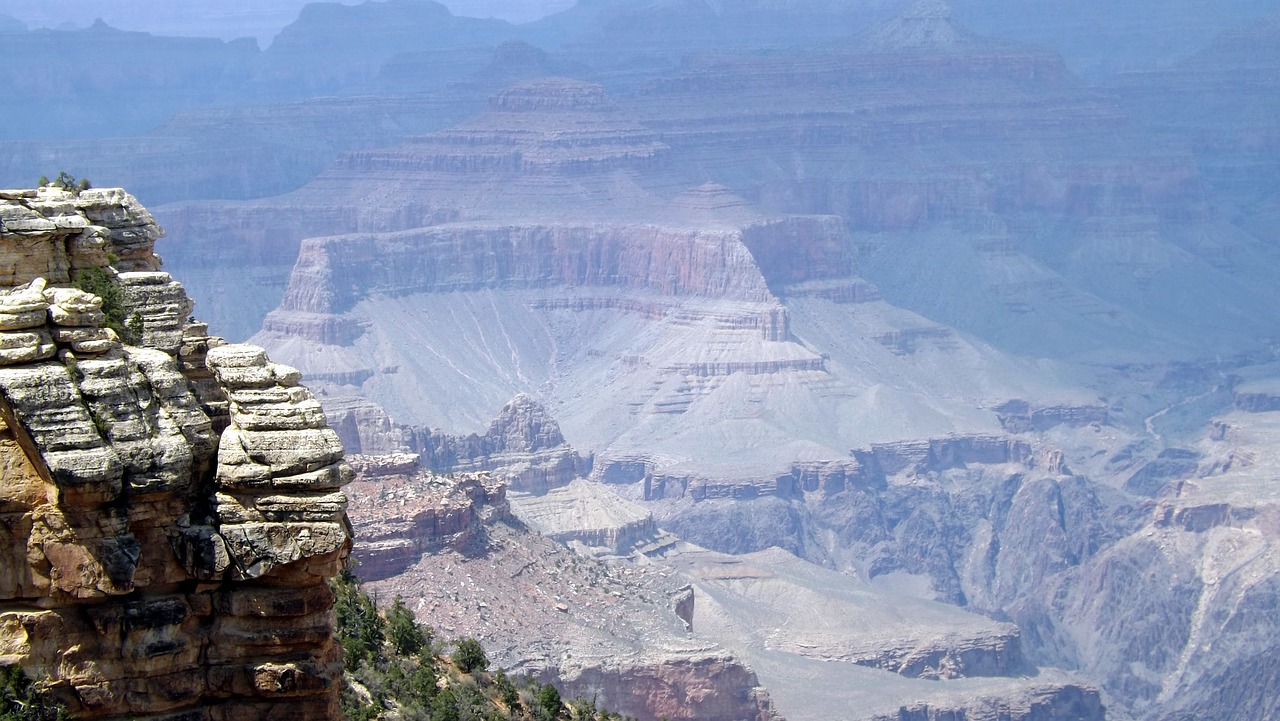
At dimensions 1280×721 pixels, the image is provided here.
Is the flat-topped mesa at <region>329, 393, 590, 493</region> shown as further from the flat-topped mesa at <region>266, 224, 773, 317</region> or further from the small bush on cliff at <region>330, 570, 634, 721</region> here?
the small bush on cliff at <region>330, 570, 634, 721</region>

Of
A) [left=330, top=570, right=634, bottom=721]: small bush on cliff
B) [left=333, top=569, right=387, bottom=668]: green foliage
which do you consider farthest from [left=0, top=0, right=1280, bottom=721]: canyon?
[left=333, top=569, right=387, bottom=668]: green foliage

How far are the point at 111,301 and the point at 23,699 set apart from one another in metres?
4.86

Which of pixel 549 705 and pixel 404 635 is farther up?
pixel 404 635

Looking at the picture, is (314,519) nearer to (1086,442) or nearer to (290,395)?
(290,395)

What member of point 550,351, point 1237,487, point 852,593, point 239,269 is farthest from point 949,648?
point 239,269

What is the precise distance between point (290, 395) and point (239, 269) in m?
180

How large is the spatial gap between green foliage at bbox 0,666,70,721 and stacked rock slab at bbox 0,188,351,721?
11 centimetres

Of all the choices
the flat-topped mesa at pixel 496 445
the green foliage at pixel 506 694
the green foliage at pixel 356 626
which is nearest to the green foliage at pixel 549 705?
the green foliage at pixel 506 694

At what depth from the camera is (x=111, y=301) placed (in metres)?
23.5

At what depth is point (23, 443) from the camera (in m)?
19.7

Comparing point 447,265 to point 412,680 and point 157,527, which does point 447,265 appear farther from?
point 157,527

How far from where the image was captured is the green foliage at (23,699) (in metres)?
19.8

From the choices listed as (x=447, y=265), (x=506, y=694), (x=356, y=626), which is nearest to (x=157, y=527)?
(x=356, y=626)

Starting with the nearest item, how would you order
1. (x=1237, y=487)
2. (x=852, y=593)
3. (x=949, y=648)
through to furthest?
(x=949, y=648) < (x=852, y=593) < (x=1237, y=487)
